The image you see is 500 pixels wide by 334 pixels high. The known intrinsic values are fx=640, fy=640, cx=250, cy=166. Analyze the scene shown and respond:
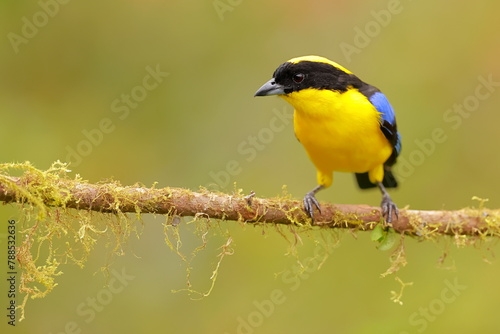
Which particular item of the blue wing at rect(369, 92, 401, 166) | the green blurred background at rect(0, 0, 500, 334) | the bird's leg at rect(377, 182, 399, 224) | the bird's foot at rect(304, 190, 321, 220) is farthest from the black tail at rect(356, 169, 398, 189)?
the bird's foot at rect(304, 190, 321, 220)

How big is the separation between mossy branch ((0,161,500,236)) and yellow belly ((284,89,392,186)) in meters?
0.60

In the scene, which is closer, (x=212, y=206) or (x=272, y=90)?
(x=212, y=206)

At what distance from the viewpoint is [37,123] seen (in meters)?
6.42

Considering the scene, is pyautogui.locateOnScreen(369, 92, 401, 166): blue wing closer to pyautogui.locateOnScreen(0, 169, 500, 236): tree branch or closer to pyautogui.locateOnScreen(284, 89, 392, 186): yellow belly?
pyautogui.locateOnScreen(284, 89, 392, 186): yellow belly

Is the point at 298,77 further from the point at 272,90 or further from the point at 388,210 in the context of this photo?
the point at 388,210

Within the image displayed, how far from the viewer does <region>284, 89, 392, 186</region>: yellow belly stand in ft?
14.3

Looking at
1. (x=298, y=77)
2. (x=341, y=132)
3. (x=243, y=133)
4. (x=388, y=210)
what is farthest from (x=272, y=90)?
(x=243, y=133)

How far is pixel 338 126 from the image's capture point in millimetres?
4363

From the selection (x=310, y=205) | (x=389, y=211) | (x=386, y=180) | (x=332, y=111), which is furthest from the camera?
(x=386, y=180)

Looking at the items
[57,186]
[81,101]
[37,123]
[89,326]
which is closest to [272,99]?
[81,101]

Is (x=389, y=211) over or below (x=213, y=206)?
below

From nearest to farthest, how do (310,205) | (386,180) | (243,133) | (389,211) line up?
1. (310,205)
2. (389,211)
3. (386,180)
4. (243,133)

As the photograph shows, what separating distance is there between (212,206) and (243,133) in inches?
132

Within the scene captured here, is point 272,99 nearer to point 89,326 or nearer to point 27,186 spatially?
point 89,326
